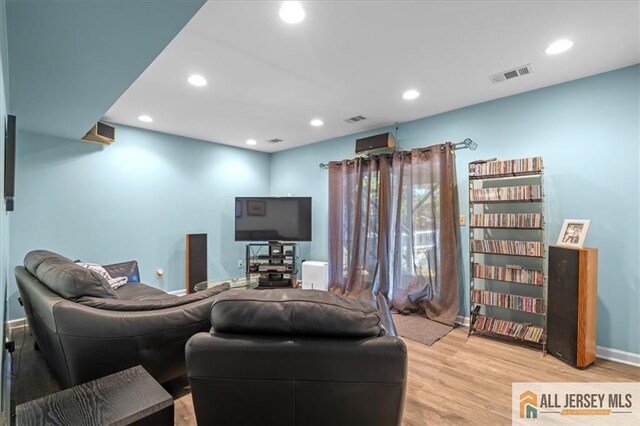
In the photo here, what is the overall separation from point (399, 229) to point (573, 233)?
1753 millimetres

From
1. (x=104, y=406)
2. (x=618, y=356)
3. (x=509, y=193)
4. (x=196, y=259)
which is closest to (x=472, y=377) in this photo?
(x=618, y=356)

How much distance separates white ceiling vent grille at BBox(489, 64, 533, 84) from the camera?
2535 mm

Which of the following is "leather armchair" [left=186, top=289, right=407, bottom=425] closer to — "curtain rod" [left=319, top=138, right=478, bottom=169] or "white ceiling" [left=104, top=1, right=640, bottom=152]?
"white ceiling" [left=104, top=1, right=640, bottom=152]

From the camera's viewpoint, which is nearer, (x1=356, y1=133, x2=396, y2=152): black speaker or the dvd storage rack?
the dvd storage rack

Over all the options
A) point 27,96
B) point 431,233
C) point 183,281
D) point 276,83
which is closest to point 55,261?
point 27,96

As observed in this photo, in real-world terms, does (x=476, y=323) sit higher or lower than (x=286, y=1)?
lower

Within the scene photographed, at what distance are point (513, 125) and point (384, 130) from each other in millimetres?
1581

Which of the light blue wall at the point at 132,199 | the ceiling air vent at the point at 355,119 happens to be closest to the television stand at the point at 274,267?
the light blue wall at the point at 132,199

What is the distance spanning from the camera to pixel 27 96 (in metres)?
2.29

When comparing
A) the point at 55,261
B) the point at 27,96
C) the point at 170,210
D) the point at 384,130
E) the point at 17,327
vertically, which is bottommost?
the point at 17,327

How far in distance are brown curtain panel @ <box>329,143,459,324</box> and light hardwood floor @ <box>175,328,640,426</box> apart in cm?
67

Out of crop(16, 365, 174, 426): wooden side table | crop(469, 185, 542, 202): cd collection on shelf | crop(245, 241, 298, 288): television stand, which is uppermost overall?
crop(469, 185, 542, 202): cd collection on shelf

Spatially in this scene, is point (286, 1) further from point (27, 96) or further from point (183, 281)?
point (183, 281)

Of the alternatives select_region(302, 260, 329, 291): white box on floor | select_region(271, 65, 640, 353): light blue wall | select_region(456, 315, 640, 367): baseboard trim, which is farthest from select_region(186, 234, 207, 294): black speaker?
select_region(456, 315, 640, 367): baseboard trim
